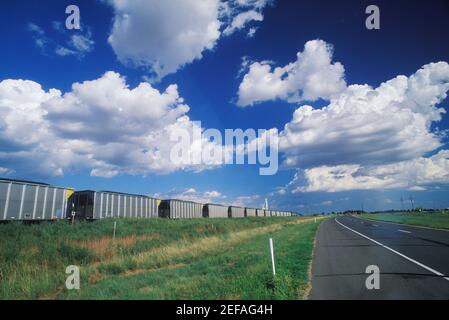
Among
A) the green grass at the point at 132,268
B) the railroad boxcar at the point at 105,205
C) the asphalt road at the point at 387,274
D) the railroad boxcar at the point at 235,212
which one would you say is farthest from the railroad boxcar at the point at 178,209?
the asphalt road at the point at 387,274

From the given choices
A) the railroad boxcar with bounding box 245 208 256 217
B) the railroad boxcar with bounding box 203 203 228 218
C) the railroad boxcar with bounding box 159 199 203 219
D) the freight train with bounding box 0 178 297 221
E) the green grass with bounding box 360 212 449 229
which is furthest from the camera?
the railroad boxcar with bounding box 245 208 256 217

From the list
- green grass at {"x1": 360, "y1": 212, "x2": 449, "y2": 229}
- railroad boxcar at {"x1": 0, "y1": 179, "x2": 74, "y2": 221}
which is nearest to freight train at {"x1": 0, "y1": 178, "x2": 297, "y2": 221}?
railroad boxcar at {"x1": 0, "y1": 179, "x2": 74, "y2": 221}

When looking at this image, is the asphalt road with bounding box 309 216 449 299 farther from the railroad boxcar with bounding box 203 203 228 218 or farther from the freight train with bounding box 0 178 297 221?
the railroad boxcar with bounding box 203 203 228 218

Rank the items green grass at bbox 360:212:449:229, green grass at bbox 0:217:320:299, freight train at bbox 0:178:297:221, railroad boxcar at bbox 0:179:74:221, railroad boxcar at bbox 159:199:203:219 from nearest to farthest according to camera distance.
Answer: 1. green grass at bbox 0:217:320:299
2. railroad boxcar at bbox 0:179:74:221
3. freight train at bbox 0:178:297:221
4. green grass at bbox 360:212:449:229
5. railroad boxcar at bbox 159:199:203:219

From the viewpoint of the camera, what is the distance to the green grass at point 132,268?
8.04m

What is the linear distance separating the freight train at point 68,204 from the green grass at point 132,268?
207 centimetres

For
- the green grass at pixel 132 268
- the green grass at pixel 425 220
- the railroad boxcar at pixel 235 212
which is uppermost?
the railroad boxcar at pixel 235 212

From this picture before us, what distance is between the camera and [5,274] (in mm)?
11141

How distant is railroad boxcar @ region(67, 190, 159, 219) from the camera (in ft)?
90.4

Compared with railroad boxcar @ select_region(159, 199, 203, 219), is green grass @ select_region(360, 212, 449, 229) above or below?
below

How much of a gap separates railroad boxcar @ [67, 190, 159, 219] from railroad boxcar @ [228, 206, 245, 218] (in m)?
39.7

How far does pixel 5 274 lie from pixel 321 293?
37.5 feet

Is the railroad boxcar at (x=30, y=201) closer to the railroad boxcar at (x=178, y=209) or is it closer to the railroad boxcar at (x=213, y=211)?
the railroad boxcar at (x=178, y=209)
